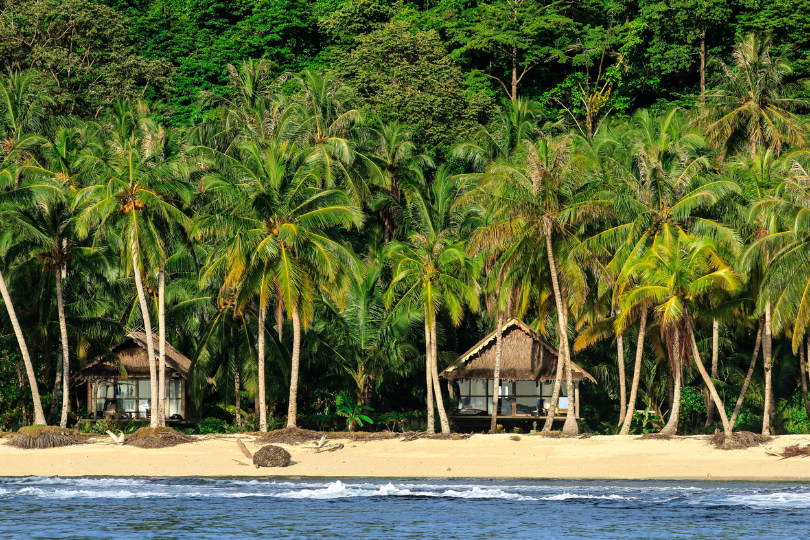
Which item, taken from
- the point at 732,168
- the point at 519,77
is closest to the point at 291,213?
the point at 732,168

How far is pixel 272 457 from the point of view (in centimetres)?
2847

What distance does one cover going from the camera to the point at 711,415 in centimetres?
3428

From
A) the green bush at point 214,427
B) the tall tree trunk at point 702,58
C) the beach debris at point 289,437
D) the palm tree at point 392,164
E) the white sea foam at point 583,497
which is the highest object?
the tall tree trunk at point 702,58

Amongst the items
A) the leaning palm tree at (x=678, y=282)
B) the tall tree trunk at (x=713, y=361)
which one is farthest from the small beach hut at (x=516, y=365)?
the leaning palm tree at (x=678, y=282)

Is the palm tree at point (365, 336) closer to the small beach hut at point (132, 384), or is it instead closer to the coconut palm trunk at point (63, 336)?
the small beach hut at point (132, 384)

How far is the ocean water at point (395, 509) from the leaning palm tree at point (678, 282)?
16.3ft

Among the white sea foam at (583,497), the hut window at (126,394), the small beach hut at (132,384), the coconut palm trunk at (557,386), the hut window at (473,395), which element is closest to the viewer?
the white sea foam at (583,497)

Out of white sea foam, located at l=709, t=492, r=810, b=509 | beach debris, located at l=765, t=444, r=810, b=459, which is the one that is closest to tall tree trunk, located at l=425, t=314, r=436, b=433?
beach debris, located at l=765, t=444, r=810, b=459

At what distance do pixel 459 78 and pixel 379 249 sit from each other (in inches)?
410

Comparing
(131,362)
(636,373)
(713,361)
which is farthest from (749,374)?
(131,362)

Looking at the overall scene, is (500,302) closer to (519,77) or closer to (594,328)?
(594,328)

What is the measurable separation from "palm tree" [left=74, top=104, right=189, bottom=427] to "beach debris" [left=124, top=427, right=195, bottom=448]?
788 mm

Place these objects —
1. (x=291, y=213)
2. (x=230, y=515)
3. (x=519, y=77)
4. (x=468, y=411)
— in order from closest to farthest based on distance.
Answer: (x=230, y=515) → (x=291, y=213) → (x=468, y=411) → (x=519, y=77)

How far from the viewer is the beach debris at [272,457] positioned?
93.5 ft
